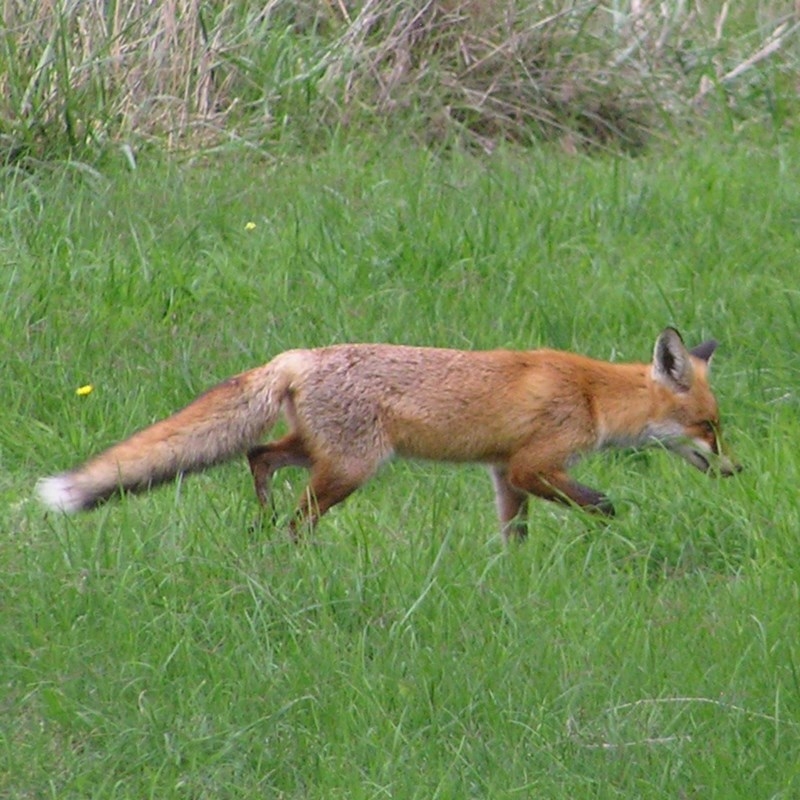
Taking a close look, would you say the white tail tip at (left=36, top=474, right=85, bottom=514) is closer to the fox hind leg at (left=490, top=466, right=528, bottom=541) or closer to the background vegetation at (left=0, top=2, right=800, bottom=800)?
the background vegetation at (left=0, top=2, right=800, bottom=800)

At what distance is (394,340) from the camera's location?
22.4 ft

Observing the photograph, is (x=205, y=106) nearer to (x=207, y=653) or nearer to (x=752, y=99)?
(x=752, y=99)

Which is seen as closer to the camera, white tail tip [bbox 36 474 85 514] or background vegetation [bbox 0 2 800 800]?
background vegetation [bbox 0 2 800 800]

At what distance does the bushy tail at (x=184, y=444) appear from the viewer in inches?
203

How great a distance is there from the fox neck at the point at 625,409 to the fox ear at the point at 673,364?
0.04m

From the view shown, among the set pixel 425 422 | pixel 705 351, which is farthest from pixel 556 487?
pixel 705 351

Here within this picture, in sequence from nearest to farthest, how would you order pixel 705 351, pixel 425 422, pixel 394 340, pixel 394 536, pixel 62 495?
pixel 62 495, pixel 394 536, pixel 425 422, pixel 705 351, pixel 394 340

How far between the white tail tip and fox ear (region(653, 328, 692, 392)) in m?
2.15

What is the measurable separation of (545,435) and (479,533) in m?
0.50

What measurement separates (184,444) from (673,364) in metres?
1.85

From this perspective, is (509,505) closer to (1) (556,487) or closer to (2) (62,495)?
(1) (556,487)

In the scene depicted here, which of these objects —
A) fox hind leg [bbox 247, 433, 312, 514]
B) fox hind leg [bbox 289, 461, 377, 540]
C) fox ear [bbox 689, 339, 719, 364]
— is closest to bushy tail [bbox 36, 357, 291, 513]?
fox hind leg [bbox 247, 433, 312, 514]

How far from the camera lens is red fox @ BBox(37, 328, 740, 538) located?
534 cm

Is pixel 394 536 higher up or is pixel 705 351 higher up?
pixel 705 351
